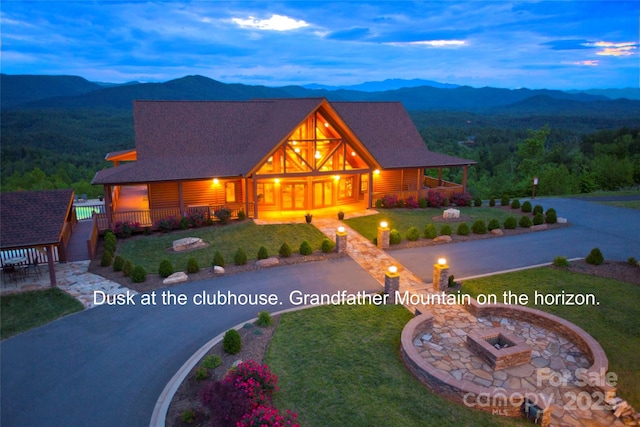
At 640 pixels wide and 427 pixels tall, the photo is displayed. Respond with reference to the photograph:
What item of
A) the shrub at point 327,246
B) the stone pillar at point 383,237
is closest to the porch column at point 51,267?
the shrub at point 327,246

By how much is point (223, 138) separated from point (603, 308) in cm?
2133

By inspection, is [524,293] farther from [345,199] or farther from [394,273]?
[345,199]

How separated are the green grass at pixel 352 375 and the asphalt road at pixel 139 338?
2109 millimetres

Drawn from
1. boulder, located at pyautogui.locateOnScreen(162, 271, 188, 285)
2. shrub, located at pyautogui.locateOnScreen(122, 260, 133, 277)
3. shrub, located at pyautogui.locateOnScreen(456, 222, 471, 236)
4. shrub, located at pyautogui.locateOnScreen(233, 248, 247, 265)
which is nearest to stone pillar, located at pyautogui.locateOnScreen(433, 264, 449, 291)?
shrub, located at pyautogui.locateOnScreen(456, 222, 471, 236)

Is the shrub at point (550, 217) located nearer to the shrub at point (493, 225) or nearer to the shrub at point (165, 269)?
the shrub at point (493, 225)

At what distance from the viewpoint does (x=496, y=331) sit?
1112 cm

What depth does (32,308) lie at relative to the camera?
13.2 metres

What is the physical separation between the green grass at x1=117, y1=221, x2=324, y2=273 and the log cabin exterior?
1.93 m

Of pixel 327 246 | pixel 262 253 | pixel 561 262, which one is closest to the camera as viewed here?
pixel 561 262

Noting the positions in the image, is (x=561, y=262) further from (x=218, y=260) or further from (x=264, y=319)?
(x=218, y=260)

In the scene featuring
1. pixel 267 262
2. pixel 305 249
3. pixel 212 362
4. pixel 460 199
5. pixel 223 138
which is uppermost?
pixel 223 138

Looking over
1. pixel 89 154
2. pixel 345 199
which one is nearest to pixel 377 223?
pixel 345 199

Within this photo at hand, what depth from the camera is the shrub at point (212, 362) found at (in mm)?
9914

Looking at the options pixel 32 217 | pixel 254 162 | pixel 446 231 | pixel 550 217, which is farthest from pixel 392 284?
pixel 550 217
